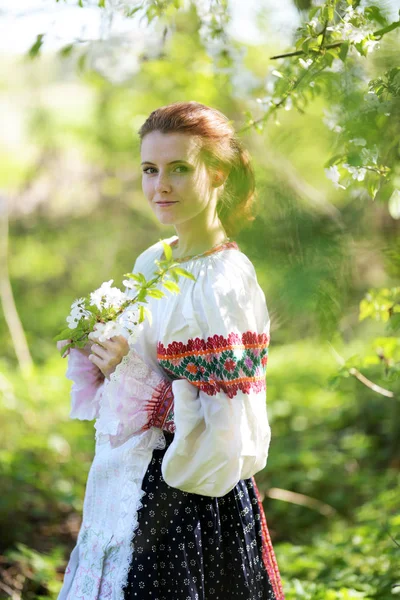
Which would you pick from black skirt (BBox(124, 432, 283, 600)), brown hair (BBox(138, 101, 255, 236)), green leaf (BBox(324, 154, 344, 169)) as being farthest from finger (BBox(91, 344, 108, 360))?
green leaf (BBox(324, 154, 344, 169))

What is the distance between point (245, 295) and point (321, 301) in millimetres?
335

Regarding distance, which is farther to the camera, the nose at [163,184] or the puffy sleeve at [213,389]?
the nose at [163,184]

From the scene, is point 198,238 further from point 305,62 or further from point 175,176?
point 305,62

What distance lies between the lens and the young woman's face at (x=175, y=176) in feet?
5.66

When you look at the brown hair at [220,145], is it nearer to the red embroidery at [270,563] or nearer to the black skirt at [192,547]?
the black skirt at [192,547]

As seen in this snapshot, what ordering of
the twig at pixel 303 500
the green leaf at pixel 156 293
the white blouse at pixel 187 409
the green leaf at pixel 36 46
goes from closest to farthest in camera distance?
A: 1. the green leaf at pixel 156 293
2. the white blouse at pixel 187 409
3. the green leaf at pixel 36 46
4. the twig at pixel 303 500

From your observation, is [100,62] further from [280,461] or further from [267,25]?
[280,461]

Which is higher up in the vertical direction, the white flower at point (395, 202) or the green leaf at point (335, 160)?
the green leaf at point (335, 160)

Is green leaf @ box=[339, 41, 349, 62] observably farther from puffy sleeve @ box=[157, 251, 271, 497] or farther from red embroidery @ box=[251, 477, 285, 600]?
red embroidery @ box=[251, 477, 285, 600]

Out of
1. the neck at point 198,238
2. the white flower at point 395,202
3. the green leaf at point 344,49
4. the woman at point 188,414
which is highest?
the green leaf at point 344,49

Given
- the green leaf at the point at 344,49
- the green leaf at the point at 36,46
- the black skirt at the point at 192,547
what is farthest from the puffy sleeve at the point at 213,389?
the green leaf at the point at 36,46

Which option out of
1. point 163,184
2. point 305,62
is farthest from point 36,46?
point 305,62

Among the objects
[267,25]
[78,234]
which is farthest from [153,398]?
[78,234]

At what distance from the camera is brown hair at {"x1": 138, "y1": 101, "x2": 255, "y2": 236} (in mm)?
1732
